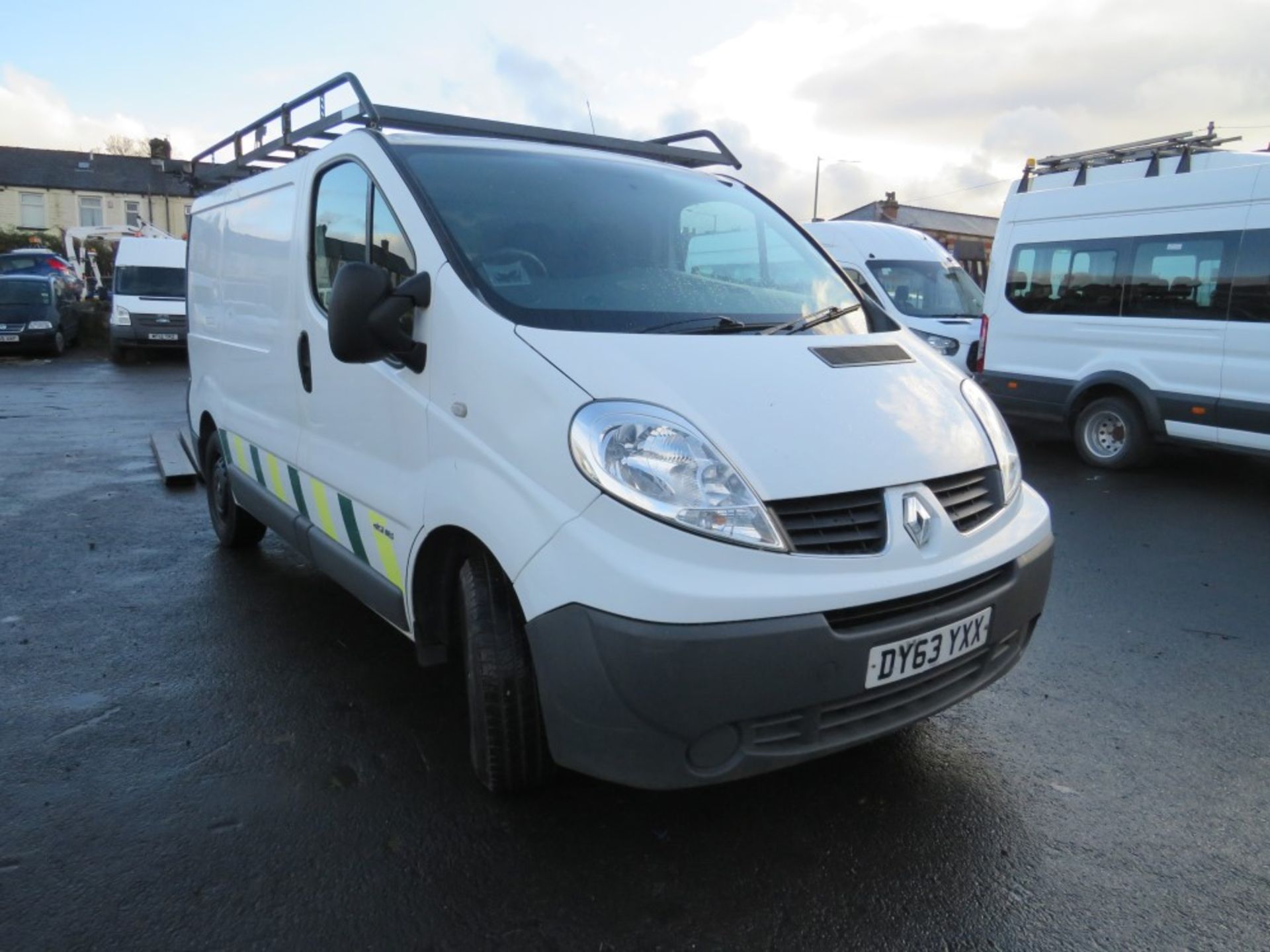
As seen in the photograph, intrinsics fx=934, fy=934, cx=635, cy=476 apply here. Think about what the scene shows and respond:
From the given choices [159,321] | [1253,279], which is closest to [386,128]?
[1253,279]

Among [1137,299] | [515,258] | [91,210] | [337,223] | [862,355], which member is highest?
[91,210]

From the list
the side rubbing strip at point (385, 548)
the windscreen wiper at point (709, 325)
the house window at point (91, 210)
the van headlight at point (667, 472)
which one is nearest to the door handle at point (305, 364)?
the side rubbing strip at point (385, 548)

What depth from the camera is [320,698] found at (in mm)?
3498

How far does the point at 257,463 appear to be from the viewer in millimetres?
4371

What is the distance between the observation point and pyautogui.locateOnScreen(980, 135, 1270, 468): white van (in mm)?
7059

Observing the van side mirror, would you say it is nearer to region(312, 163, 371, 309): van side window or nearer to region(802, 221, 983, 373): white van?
region(312, 163, 371, 309): van side window

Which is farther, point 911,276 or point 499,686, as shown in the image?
point 911,276

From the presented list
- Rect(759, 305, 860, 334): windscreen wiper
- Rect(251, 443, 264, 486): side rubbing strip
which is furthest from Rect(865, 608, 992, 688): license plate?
Rect(251, 443, 264, 486): side rubbing strip

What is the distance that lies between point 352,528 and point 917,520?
198cm

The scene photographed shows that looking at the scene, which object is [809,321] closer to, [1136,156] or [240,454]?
[240,454]

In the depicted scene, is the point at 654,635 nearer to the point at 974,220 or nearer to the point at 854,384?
the point at 854,384

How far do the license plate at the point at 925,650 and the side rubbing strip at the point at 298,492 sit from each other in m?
2.44

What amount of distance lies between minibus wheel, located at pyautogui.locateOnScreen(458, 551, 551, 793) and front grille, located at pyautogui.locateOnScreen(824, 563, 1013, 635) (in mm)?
840

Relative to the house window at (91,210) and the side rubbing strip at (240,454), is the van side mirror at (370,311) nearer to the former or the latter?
the side rubbing strip at (240,454)
